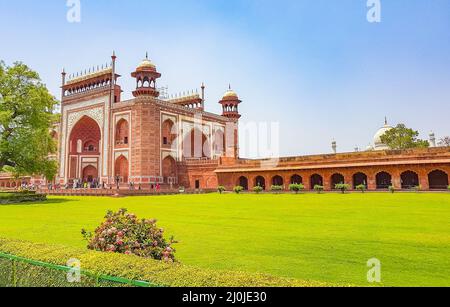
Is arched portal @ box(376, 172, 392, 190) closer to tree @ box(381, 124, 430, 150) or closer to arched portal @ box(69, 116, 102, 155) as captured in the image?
tree @ box(381, 124, 430, 150)

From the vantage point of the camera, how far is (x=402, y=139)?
38375 millimetres

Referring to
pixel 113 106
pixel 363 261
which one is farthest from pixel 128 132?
pixel 363 261

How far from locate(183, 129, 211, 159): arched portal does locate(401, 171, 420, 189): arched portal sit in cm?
2154

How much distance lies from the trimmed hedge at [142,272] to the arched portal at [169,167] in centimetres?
3138

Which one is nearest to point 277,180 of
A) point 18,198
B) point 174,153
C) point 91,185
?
point 174,153

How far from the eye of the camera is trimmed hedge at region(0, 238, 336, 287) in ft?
10.3

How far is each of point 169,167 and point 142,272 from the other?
110 ft

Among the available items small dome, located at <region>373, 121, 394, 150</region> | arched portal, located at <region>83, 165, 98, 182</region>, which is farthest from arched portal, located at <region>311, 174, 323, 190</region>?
arched portal, located at <region>83, 165, 98, 182</region>

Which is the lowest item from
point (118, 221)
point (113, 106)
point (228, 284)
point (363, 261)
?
point (363, 261)

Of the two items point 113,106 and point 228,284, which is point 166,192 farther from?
point 228,284

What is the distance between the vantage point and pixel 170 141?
3672 cm
